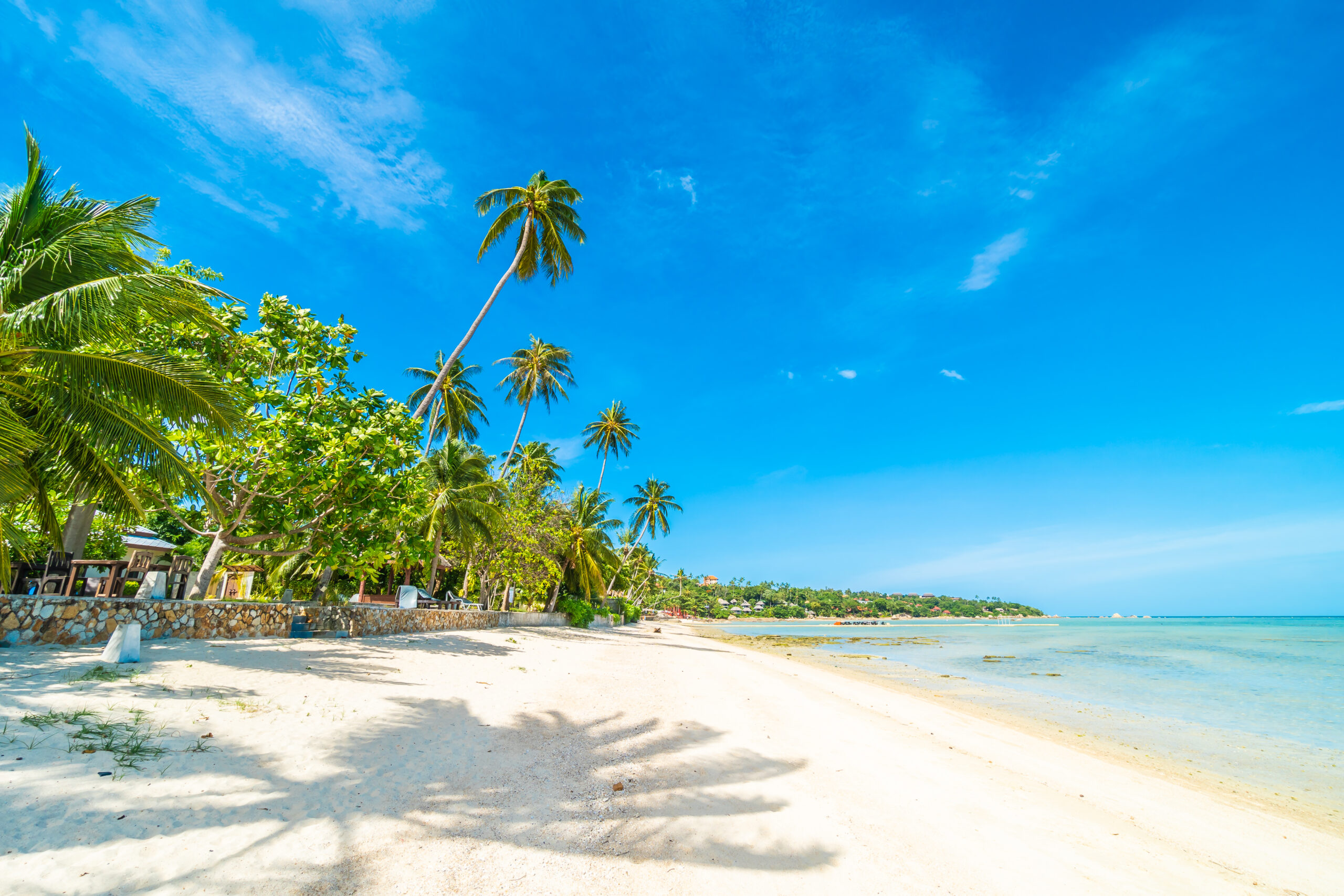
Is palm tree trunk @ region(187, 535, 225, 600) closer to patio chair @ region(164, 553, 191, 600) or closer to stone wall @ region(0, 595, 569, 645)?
patio chair @ region(164, 553, 191, 600)

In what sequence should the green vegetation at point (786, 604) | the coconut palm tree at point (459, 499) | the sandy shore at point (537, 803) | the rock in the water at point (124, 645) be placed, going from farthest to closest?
the green vegetation at point (786, 604)
the coconut palm tree at point (459, 499)
the rock in the water at point (124, 645)
the sandy shore at point (537, 803)

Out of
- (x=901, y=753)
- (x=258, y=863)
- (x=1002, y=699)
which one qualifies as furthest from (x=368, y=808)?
(x=1002, y=699)

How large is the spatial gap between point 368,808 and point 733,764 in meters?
3.67

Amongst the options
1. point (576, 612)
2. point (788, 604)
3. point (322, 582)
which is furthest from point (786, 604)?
point (322, 582)

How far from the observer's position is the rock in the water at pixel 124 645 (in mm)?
6734

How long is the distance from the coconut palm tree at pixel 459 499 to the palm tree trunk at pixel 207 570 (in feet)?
24.2

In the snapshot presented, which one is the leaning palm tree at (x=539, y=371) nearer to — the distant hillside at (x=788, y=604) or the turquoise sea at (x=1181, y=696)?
the turquoise sea at (x=1181, y=696)

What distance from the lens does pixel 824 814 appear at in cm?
495

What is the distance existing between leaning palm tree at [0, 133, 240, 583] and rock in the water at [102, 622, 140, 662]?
140 centimetres

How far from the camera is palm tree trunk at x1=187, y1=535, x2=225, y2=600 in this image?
33.4 feet

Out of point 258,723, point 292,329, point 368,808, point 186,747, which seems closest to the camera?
point 368,808

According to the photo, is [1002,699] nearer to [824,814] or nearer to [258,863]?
[824,814]

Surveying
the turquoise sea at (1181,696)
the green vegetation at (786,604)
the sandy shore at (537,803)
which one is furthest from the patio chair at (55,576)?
the green vegetation at (786,604)

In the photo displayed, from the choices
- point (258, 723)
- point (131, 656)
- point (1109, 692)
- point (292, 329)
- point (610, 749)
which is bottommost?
point (1109, 692)
